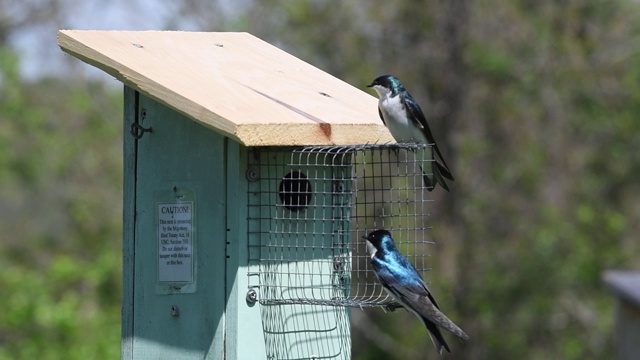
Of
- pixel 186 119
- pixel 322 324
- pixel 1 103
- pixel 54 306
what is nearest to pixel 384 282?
pixel 322 324

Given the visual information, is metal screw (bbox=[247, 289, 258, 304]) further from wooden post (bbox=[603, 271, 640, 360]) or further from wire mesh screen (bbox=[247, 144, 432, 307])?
wooden post (bbox=[603, 271, 640, 360])

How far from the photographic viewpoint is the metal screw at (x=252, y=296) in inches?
119

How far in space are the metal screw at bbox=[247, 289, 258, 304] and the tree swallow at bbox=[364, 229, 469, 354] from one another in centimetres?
39

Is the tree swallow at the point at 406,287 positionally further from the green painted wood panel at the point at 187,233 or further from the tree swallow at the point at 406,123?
the green painted wood panel at the point at 187,233

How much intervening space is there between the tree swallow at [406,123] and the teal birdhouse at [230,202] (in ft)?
0.23

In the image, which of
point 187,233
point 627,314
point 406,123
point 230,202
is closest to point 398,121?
point 406,123

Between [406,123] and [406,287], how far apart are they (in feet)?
1.91

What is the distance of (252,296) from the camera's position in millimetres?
3027

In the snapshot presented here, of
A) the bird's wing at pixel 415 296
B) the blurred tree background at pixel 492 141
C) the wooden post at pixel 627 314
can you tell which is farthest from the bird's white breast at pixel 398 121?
the blurred tree background at pixel 492 141

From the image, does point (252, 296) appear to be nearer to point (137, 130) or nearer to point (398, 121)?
point (137, 130)

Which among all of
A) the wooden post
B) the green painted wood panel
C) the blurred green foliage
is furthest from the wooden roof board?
the blurred green foliage

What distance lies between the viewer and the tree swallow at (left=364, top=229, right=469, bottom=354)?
10.2ft

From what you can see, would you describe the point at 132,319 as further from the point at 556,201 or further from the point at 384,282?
the point at 556,201

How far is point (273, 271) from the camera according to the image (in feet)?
10.2
